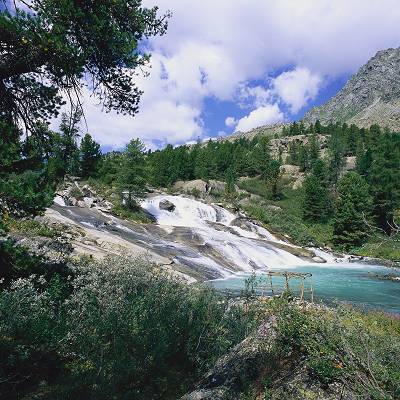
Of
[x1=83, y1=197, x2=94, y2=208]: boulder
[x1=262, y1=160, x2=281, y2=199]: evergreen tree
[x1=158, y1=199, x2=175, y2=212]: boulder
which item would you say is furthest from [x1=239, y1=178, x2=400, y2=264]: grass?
[x1=83, y1=197, x2=94, y2=208]: boulder

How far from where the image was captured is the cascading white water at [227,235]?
30281 millimetres

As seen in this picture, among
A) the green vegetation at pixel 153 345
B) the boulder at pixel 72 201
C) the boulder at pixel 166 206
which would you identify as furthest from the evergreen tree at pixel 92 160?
the green vegetation at pixel 153 345

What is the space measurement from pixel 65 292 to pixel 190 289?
129 inches

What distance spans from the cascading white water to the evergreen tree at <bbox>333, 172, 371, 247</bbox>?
525 inches

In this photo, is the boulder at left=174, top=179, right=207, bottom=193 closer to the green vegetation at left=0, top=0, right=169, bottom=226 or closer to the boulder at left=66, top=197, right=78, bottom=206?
the boulder at left=66, top=197, right=78, bottom=206

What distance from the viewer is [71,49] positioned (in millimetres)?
5410

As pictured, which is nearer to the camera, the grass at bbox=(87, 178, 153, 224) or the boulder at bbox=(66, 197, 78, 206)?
the boulder at bbox=(66, 197, 78, 206)

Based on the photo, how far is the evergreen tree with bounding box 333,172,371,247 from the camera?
50.4 m

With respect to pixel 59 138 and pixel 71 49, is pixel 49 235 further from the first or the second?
pixel 71 49

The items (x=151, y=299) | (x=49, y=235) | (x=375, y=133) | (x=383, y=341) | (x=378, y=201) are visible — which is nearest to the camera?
(x=383, y=341)

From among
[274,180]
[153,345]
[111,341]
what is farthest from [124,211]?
[274,180]

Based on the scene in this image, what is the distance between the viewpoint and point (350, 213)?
51.4 metres

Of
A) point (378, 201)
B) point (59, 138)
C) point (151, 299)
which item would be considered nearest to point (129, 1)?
point (59, 138)

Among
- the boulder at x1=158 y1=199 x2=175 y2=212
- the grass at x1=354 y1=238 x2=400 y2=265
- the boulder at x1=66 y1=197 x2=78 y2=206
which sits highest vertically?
the boulder at x1=158 y1=199 x2=175 y2=212
